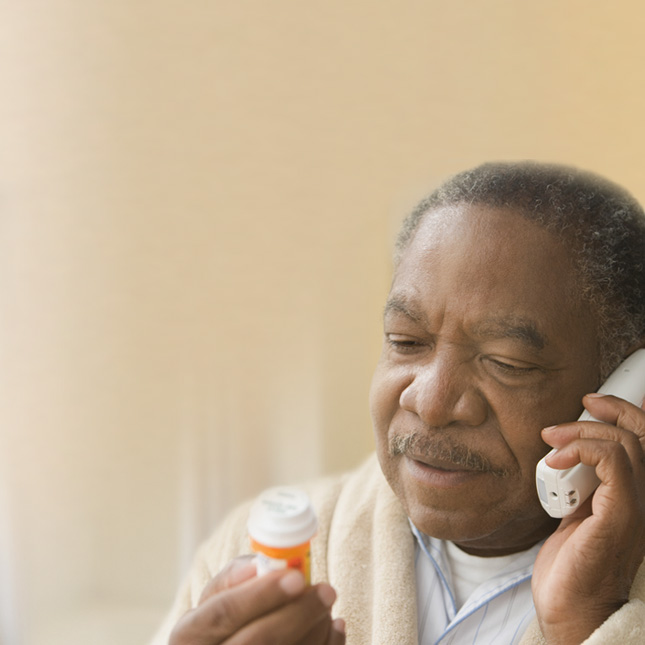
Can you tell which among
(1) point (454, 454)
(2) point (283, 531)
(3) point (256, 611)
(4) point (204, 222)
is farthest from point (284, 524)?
(4) point (204, 222)

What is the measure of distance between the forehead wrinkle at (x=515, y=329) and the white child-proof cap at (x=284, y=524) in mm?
487

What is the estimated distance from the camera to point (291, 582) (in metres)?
0.79

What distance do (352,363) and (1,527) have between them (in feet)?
4.13

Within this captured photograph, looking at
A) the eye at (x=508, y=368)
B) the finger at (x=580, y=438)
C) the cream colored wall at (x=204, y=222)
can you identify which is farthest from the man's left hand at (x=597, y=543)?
the cream colored wall at (x=204, y=222)

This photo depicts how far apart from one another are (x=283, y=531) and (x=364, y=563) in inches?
26.0

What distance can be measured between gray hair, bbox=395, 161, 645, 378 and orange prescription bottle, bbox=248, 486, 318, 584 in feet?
2.12

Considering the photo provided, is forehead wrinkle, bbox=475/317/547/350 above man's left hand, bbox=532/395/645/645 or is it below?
above

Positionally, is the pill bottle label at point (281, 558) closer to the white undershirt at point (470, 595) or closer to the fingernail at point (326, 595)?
the fingernail at point (326, 595)

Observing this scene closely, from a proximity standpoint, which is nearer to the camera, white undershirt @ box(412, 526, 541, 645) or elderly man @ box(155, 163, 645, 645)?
elderly man @ box(155, 163, 645, 645)

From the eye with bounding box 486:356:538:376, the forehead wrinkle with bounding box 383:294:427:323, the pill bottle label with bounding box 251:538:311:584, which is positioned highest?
the forehead wrinkle with bounding box 383:294:427:323

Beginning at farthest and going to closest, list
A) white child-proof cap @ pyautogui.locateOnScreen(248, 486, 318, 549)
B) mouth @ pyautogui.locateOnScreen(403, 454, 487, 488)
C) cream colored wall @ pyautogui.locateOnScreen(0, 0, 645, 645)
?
cream colored wall @ pyautogui.locateOnScreen(0, 0, 645, 645)
mouth @ pyautogui.locateOnScreen(403, 454, 487, 488)
white child-proof cap @ pyautogui.locateOnScreen(248, 486, 318, 549)

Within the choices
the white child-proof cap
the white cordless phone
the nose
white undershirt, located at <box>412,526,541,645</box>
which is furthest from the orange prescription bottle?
white undershirt, located at <box>412,526,541,645</box>

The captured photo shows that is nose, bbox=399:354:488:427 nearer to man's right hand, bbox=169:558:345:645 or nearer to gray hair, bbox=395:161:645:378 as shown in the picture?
gray hair, bbox=395:161:645:378

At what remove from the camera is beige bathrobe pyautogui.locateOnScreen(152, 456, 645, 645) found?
1.20 meters
